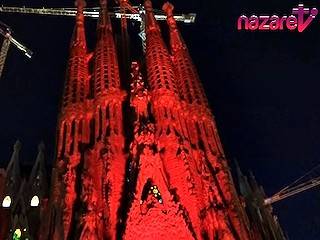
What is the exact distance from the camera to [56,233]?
1802 cm

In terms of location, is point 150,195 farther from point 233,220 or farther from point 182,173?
point 233,220

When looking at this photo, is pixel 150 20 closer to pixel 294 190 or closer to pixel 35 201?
pixel 35 201

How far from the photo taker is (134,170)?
19531mm

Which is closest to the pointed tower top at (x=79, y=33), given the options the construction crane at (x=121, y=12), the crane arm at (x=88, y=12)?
the construction crane at (x=121, y=12)

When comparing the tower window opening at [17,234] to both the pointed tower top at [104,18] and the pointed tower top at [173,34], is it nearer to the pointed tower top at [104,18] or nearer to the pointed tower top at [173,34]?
the pointed tower top at [104,18]

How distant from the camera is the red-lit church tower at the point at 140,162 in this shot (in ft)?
59.0

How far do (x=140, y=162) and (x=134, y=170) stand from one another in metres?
0.39

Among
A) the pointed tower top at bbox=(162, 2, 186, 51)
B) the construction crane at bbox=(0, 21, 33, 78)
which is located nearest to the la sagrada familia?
the pointed tower top at bbox=(162, 2, 186, 51)

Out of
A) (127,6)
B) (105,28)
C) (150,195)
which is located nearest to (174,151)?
(150,195)

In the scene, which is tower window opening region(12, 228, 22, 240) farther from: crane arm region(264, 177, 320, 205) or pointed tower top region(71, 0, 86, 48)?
crane arm region(264, 177, 320, 205)

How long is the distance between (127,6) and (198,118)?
1406 cm

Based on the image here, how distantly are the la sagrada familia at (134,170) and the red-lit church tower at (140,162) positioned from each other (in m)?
0.04

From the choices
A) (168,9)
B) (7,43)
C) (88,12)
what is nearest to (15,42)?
(7,43)

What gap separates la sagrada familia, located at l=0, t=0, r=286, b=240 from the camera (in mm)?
18078
